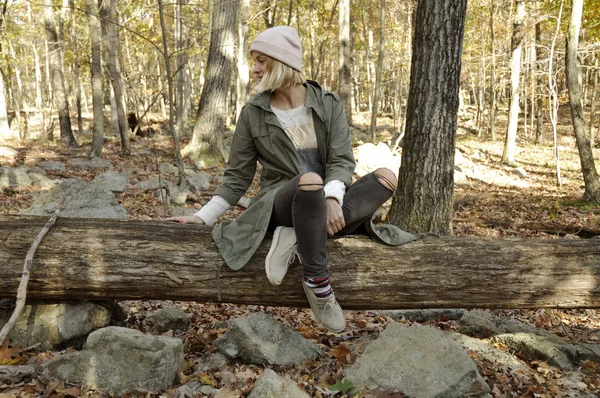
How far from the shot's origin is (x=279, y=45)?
133 inches

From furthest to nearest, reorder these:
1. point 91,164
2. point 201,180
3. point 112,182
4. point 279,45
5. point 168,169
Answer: point 91,164
point 168,169
point 201,180
point 112,182
point 279,45

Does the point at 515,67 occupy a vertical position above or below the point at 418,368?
above

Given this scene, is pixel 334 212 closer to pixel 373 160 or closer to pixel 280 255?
pixel 280 255

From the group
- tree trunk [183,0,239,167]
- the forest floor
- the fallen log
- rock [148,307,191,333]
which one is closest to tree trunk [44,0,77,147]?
the forest floor

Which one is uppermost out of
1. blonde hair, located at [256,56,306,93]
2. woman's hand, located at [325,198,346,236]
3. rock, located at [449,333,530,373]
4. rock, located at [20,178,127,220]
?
blonde hair, located at [256,56,306,93]

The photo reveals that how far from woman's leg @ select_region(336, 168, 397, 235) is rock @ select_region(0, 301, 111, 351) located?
2115 millimetres

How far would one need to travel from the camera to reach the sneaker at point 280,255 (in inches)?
129

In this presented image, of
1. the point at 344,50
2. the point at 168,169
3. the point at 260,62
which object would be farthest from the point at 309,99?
the point at 344,50

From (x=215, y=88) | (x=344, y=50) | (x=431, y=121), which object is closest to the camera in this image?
(x=431, y=121)

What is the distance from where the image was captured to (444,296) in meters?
3.65

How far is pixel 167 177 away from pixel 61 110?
7263mm

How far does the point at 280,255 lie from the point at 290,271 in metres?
0.28

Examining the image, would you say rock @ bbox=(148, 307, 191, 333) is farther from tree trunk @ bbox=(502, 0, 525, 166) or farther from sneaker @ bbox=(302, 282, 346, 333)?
tree trunk @ bbox=(502, 0, 525, 166)

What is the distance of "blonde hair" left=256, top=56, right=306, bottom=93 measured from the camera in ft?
11.2
